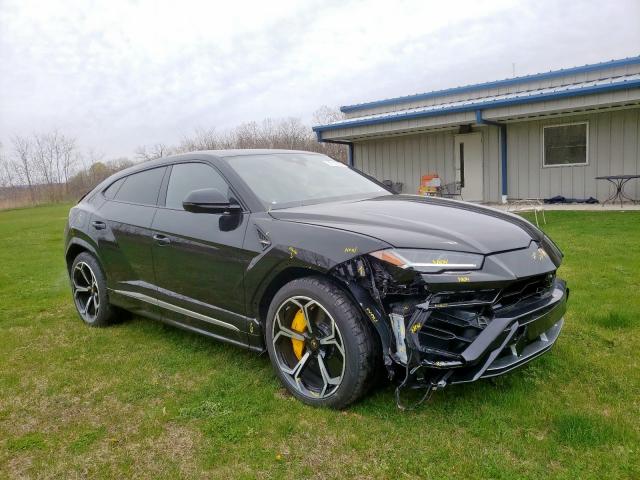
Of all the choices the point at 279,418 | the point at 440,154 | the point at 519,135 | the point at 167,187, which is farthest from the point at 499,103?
the point at 279,418

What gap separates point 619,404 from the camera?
2.81 m

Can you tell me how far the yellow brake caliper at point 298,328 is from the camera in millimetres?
2992

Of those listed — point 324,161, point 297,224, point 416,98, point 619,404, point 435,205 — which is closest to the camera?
point 619,404

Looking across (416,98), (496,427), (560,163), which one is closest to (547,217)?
(560,163)

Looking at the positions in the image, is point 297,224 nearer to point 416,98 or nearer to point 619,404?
point 619,404

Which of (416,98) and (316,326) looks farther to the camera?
(416,98)

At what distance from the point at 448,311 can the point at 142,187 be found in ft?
9.50

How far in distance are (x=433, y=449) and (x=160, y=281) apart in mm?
2347

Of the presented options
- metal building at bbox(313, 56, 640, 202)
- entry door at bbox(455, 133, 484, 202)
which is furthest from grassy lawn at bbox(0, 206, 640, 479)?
entry door at bbox(455, 133, 484, 202)

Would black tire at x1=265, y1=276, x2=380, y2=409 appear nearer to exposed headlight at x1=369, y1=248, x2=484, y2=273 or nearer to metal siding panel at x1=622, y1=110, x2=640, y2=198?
exposed headlight at x1=369, y1=248, x2=484, y2=273

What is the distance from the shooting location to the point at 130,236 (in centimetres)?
412

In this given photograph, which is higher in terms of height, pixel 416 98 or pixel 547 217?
pixel 416 98

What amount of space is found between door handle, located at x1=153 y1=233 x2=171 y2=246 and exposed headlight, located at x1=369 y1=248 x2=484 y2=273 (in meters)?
1.80

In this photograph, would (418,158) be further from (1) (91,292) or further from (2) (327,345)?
(2) (327,345)
